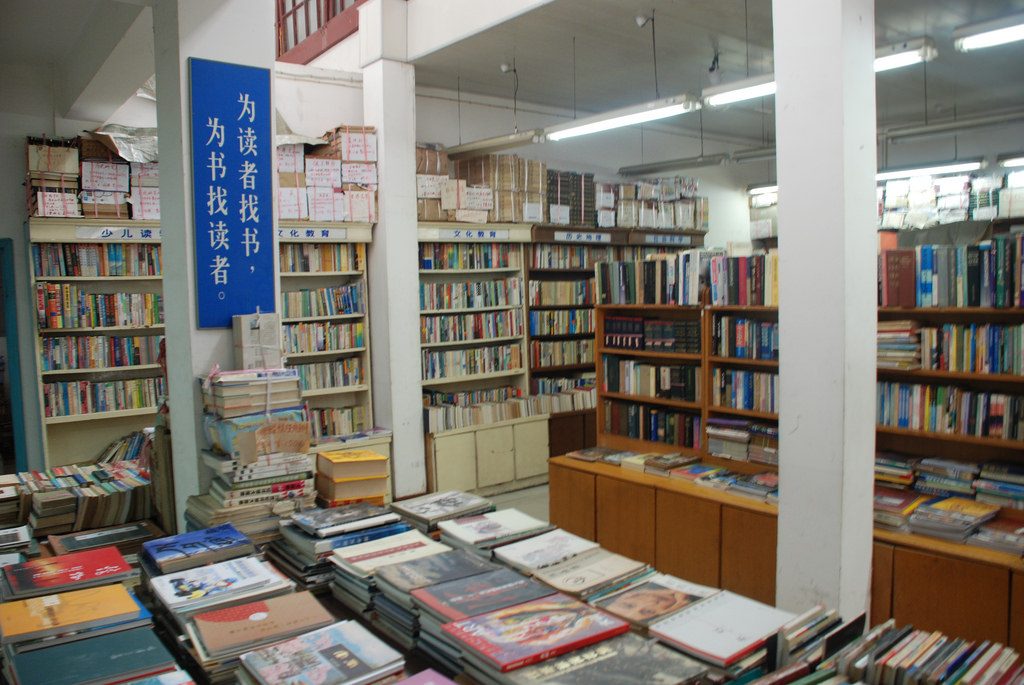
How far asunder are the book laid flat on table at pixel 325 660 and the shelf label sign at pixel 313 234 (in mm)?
4630

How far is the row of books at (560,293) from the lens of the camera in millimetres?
7590

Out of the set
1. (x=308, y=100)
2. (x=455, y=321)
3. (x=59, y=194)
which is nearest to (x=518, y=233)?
(x=455, y=321)

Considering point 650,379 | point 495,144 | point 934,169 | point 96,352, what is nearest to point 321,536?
point 650,379

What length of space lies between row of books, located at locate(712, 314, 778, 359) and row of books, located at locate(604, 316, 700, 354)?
0.17 m

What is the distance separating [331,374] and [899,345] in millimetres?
4457

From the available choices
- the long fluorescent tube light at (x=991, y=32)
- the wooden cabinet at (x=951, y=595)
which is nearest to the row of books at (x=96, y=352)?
the wooden cabinet at (x=951, y=595)

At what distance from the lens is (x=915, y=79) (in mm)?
7891

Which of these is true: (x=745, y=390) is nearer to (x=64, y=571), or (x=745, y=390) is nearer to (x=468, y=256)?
(x=468, y=256)

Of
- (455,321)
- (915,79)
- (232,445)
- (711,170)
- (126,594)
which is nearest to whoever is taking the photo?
(126,594)

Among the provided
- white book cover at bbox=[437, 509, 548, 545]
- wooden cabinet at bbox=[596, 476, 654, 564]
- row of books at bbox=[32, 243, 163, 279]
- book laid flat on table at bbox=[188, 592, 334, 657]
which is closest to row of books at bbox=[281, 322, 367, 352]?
row of books at bbox=[32, 243, 163, 279]

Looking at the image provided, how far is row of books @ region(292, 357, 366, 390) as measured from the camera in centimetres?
620

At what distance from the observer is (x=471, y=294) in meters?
7.14

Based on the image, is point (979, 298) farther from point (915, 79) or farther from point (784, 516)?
point (915, 79)

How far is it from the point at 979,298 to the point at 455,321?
4.51 m
